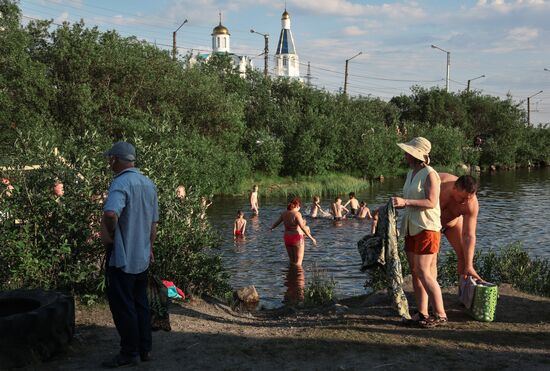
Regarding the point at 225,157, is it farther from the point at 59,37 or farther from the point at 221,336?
the point at 221,336

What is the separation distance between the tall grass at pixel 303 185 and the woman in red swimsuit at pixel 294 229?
793 inches

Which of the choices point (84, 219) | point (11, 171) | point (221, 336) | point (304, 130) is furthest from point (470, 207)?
point (304, 130)

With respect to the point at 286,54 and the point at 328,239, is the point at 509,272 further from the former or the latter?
the point at 286,54

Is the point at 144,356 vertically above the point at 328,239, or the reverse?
the point at 144,356

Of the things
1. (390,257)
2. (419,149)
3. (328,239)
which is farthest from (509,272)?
(328,239)

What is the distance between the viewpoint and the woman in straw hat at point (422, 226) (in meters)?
6.21

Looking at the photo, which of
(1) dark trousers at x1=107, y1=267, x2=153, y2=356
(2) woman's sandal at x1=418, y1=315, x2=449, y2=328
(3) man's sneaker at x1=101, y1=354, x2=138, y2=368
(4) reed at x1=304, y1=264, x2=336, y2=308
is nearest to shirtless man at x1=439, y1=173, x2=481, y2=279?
(2) woman's sandal at x1=418, y1=315, x2=449, y2=328

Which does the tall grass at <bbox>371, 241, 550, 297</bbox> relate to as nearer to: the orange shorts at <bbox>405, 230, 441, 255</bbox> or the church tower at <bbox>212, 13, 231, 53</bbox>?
the orange shorts at <bbox>405, 230, 441, 255</bbox>

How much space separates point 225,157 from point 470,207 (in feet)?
89.6

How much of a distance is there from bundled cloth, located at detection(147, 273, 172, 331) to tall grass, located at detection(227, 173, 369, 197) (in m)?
27.9

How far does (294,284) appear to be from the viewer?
1270cm

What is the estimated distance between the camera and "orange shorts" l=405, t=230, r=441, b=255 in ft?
20.6

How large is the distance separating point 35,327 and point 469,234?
4.88 meters

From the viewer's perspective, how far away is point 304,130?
4209cm
